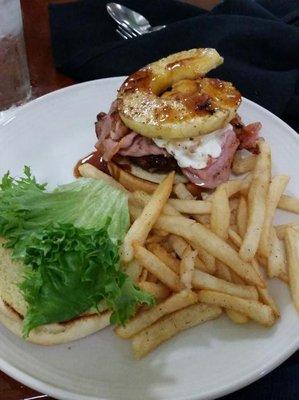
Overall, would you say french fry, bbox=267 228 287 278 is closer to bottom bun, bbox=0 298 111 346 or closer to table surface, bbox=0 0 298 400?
bottom bun, bbox=0 298 111 346

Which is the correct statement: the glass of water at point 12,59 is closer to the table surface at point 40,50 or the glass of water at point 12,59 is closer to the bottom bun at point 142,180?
the table surface at point 40,50

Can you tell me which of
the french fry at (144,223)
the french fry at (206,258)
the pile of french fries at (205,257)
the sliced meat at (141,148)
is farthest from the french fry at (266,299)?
the sliced meat at (141,148)

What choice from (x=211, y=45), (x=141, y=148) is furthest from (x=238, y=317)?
(x=211, y=45)

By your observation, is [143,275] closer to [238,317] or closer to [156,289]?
[156,289]

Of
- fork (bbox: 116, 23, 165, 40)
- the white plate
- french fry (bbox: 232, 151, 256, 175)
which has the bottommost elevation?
the white plate

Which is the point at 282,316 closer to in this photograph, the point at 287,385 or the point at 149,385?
the point at 287,385

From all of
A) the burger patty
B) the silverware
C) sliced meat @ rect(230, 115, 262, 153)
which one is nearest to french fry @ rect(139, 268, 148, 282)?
the burger patty

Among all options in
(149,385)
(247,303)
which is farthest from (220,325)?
(149,385)
